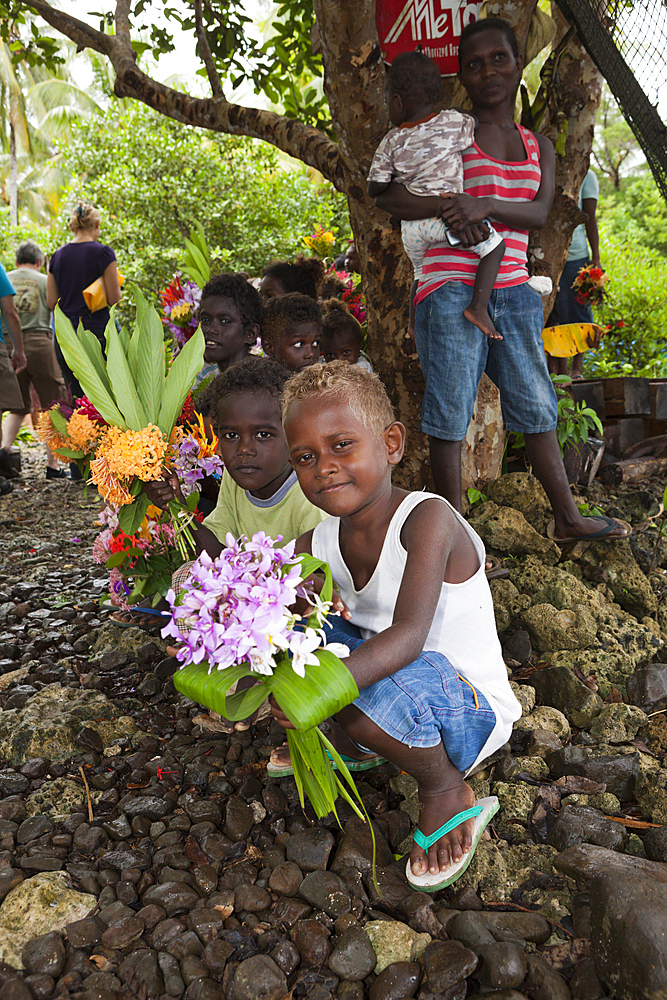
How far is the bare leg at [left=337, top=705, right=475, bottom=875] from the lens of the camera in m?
1.53

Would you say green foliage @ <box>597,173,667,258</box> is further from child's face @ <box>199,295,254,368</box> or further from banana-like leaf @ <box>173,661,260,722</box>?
banana-like leaf @ <box>173,661,260,722</box>

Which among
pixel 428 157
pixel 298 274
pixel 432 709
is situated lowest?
pixel 432 709

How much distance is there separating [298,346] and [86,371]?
1201mm

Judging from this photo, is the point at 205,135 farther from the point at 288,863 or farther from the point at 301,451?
the point at 288,863

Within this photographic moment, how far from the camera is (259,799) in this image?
189cm

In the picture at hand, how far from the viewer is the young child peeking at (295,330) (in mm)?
3111

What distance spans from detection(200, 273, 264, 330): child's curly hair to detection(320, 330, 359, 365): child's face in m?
0.43

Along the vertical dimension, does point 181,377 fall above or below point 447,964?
above

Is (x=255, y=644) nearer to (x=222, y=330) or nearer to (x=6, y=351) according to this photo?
(x=222, y=330)

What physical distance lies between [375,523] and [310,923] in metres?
0.94

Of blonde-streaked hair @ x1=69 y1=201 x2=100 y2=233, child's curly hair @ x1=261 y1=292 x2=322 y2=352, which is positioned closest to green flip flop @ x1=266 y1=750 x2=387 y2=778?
child's curly hair @ x1=261 y1=292 x2=322 y2=352

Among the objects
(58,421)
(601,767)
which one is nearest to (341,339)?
(58,421)

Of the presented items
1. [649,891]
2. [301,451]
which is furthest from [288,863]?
[301,451]

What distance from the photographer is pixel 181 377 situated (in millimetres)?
2188
